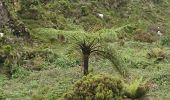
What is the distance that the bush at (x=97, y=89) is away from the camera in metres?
11.5

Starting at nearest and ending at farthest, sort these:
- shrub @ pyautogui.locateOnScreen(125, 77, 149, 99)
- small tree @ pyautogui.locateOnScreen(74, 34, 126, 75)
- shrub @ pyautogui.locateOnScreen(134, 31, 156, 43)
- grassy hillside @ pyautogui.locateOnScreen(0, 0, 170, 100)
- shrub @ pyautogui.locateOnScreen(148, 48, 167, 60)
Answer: shrub @ pyautogui.locateOnScreen(125, 77, 149, 99)
small tree @ pyautogui.locateOnScreen(74, 34, 126, 75)
grassy hillside @ pyautogui.locateOnScreen(0, 0, 170, 100)
shrub @ pyautogui.locateOnScreen(148, 48, 167, 60)
shrub @ pyautogui.locateOnScreen(134, 31, 156, 43)

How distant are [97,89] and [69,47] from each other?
362 cm

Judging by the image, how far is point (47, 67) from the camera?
16297 mm

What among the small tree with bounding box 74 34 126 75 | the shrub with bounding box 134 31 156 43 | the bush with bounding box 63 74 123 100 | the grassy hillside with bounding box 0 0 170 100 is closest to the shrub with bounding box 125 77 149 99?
the grassy hillside with bounding box 0 0 170 100

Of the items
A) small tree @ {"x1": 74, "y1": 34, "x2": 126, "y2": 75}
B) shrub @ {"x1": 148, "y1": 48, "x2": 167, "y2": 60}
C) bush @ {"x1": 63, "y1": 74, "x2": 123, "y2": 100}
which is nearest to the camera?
bush @ {"x1": 63, "y1": 74, "x2": 123, "y2": 100}

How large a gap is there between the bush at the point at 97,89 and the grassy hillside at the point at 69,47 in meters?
1.37

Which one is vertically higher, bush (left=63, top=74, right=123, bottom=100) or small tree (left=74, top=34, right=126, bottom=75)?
small tree (left=74, top=34, right=126, bottom=75)

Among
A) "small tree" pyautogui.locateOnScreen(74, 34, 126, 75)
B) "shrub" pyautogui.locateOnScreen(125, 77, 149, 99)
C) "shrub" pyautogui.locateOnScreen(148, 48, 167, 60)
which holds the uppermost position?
"small tree" pyautogui.locateOnScreen(74, 34, 126, 75)

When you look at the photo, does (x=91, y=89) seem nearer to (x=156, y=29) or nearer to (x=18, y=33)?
(x=18, y=33)

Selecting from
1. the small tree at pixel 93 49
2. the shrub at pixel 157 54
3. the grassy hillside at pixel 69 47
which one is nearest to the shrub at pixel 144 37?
the grassy hillside at pixel 69 47

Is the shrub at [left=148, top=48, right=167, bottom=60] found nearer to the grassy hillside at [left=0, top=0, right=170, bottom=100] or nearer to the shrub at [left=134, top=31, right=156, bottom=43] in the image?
the grassy hillside at [left=0, top=0, right=170, bottom=100]

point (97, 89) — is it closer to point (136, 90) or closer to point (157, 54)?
point (136, 90)

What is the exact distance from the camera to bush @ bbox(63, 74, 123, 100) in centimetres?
1152

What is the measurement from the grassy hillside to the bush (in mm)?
1370
